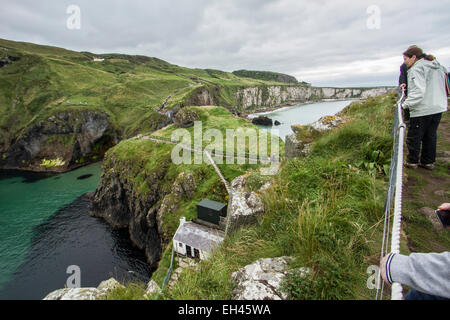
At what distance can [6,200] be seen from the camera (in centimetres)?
5962

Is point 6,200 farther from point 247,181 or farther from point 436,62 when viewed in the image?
point 436,62

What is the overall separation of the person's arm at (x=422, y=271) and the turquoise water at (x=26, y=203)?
161 ft

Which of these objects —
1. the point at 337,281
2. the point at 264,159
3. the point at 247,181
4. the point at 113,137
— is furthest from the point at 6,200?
the point at 337,281

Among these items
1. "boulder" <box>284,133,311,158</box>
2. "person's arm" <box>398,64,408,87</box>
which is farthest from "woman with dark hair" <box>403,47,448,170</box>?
"boulder" <box>284,133,311,158</box>

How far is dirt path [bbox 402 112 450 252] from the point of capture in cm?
416

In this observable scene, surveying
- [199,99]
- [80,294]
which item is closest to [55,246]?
[80,294]

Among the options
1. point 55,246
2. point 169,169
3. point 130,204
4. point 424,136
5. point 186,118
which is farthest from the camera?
point 186,118

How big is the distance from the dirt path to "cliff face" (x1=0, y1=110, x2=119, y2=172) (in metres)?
99.2

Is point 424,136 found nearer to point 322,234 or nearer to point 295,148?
point 295,148

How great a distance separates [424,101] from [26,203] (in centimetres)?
7872

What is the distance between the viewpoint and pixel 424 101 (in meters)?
6.75

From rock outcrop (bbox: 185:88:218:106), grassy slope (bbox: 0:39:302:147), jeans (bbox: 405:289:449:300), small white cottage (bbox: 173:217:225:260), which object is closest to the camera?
jeans (bbox: 405:289:449:300)

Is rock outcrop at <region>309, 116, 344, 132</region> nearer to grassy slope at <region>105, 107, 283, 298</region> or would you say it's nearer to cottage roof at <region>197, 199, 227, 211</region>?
grassy slope at <region>105, 107, 283, 298</region>

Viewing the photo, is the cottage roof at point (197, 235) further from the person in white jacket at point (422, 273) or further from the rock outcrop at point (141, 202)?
the person in white jacket at point (422, 273)
